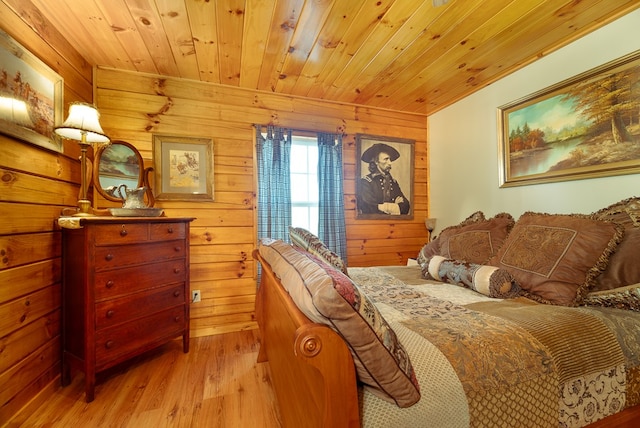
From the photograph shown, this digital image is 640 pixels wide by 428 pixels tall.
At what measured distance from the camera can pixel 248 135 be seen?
2.54 m

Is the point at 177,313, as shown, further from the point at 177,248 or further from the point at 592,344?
the point at 592,344

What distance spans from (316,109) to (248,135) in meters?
0.77

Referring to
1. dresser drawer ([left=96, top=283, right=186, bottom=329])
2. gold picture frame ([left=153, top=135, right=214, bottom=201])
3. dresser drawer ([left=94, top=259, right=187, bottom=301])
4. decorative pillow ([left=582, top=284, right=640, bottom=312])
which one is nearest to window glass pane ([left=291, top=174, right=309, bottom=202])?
gold picture frame ([left=153, top=135, right=214, bottom=201])

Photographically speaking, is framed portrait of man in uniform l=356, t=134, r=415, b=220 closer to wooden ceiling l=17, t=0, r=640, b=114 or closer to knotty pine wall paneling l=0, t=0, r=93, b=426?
wooden ceiling l=17, t=0, r=640, b=114

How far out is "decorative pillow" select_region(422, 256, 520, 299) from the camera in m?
1.46

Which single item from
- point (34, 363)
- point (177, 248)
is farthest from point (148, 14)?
point (34, 363)

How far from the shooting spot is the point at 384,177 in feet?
9.74

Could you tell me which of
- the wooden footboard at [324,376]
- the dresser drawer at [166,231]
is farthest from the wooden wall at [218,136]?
the wooden footboard at [324,376]

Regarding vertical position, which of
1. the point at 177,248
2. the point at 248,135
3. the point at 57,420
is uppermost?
the point at 248,135

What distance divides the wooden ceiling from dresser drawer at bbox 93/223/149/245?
1.27m

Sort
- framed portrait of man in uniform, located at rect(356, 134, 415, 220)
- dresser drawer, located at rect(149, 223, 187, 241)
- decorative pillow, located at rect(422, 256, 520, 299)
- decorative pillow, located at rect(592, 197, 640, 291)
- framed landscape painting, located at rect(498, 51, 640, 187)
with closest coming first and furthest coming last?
decorative pillow, located at rect(592, 197, 640, 291), decorative pillow, located at rect(422, 256, 520, 299), framed landscape painting, located at rect(498, 51, 640, 187), dresser drawer, located at rect(149, 223, 187, 241), framed portrait of man in uniform, located at rect(356, 134, 415, 220)

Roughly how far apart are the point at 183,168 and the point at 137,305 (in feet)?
3.95

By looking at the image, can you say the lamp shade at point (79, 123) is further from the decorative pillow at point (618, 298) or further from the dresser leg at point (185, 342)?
the decorative pillow at point (618, 298)

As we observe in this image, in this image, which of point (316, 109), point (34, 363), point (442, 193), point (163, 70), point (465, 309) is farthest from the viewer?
point (442, 193)
